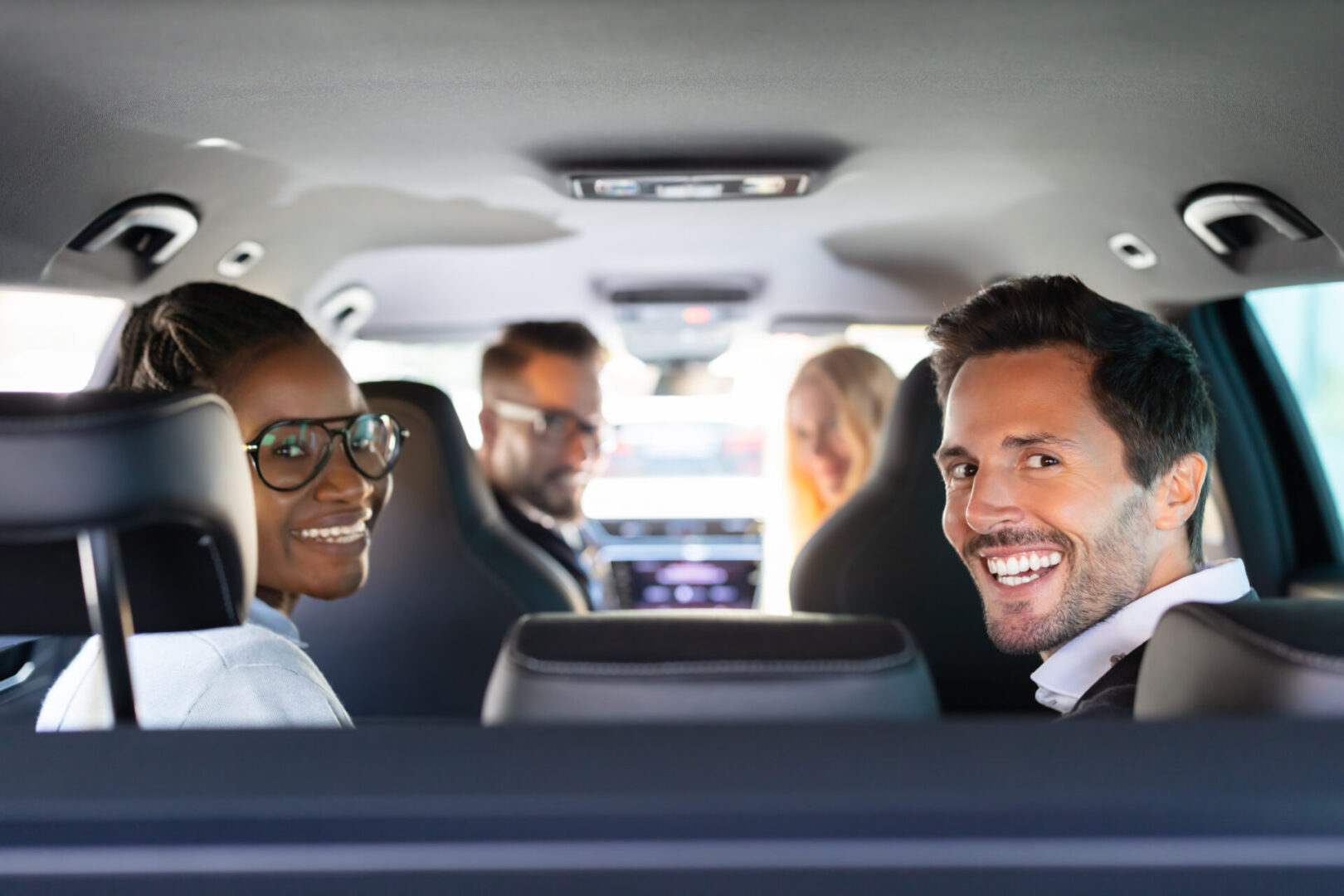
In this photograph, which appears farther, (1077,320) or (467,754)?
(1077,320)

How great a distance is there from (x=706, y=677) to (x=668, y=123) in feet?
4.97

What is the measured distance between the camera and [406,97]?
2.12 m

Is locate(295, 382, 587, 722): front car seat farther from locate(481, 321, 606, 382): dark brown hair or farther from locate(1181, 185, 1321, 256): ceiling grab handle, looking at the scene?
locate(1181, 185, 1321, 256): ceiling grab handle

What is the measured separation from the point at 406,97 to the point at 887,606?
157 centimetres

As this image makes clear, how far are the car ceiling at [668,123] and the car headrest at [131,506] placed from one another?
82 cm

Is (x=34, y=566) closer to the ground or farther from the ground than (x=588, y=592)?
farther from the ground

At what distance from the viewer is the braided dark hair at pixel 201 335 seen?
74.8 inches

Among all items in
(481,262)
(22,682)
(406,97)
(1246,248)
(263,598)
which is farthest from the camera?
(481,262)

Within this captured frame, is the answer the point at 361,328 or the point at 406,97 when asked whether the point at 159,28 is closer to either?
the point at 406,97

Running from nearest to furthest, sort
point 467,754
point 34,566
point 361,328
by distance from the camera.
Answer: point 467,754
point 34,566
point 361,328

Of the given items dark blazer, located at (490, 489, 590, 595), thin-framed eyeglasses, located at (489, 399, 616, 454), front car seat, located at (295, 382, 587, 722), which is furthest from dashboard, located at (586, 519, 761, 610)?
front car seat, located at (295, 382, 587, 722)

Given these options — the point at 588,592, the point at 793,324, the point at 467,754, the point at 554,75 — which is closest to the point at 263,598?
the point at 554,75

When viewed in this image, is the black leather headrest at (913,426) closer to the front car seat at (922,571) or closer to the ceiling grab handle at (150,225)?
the front car seat at (922,571)

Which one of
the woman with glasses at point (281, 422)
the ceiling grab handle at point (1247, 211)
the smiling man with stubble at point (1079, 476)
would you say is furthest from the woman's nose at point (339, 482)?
the ceiling grab handle at point (1247, 211)
